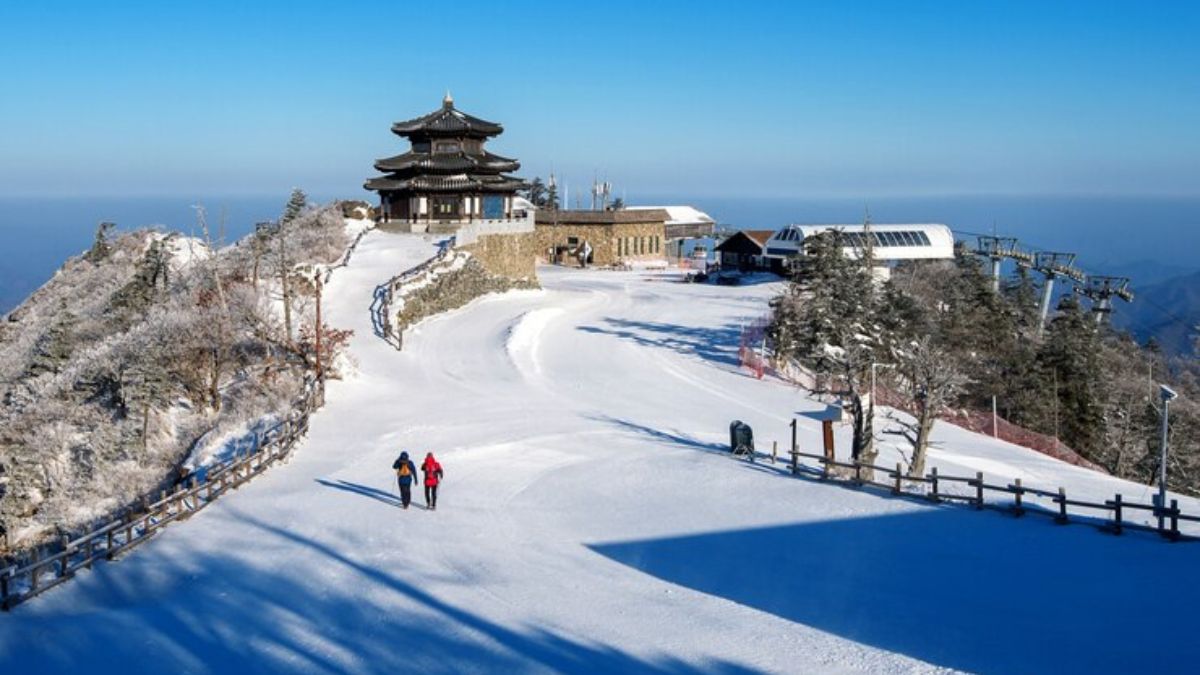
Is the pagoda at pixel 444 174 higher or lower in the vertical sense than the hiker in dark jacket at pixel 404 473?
higher

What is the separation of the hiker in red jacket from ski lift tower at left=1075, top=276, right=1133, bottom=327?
156ft

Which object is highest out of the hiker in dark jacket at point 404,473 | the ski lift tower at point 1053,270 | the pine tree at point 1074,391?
the ski lift tower at point 1053,270

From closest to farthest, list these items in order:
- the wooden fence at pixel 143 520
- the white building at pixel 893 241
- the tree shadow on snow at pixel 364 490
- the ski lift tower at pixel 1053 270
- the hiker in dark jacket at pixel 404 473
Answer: the wooden fence at pixel 143 520 < the hiker in dark jacket at pixel 404 473 < the tree shadow on snow at pixel 364 490 < the ski lift tower at pixel 1053 270 < the white building at pixel 893 241

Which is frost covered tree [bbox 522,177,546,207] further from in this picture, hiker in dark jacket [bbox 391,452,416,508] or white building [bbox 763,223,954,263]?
hiker in dark jacket [bbox 391,452,416,508]

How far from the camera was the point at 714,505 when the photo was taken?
805 inches

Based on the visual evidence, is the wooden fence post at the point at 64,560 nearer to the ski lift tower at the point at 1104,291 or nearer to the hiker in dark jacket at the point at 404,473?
the hiker in dark jacket at the point at 404,473

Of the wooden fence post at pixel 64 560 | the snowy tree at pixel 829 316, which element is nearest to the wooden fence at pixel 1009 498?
the snowy tree at pixel 829 316

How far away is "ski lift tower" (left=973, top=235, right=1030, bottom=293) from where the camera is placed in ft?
203

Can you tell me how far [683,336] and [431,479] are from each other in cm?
2506

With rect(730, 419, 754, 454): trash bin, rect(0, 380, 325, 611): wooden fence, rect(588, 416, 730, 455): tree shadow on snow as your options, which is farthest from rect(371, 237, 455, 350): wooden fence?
rect(730, 419, 754, 454): trash bin

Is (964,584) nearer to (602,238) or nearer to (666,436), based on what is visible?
(666,436)

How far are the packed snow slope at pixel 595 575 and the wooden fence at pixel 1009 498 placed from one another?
1.53 ft

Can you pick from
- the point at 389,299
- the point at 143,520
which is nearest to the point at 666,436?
the point at 143,520

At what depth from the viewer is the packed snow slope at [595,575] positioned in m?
13.4
